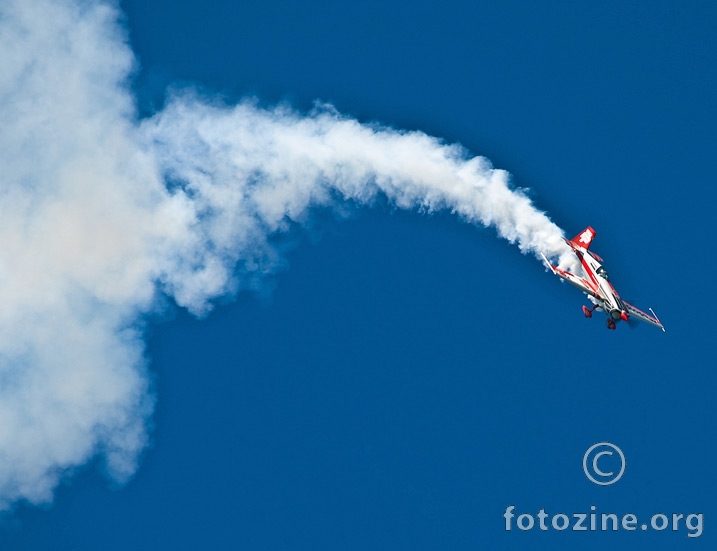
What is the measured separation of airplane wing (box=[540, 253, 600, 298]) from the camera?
207 feet

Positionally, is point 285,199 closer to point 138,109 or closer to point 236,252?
point 236,252

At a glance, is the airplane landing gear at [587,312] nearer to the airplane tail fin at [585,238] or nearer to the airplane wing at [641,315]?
the airplane wing at [641,315]

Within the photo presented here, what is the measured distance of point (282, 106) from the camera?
6694cm

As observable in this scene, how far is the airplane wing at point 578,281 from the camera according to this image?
207ft

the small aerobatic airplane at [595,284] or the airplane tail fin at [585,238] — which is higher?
the airplane tail fin at [585,238]

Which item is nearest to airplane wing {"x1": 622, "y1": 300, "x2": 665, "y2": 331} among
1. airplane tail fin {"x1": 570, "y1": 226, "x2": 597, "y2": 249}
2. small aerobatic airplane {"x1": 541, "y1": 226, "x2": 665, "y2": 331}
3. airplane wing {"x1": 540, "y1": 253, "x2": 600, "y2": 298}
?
small aerobatic airplane {"x1": 541, "y1": 226, "x2": 665, "y2": 331}

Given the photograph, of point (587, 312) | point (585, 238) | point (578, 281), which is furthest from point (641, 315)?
point (585, 238)

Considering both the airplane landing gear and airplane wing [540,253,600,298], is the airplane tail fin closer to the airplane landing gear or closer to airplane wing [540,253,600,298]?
airplane wing [540,253,600,298]

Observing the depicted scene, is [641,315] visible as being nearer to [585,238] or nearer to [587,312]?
[587,312]

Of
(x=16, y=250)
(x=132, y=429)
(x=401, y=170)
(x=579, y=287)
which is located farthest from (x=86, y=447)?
(x=579, y=287)

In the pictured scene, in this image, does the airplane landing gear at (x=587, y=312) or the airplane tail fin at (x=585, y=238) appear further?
the airplane tail fin at (x=585, y=238)

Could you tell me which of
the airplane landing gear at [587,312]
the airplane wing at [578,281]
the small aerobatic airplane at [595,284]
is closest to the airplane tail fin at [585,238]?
the small aerobatic airplane at [595,284]

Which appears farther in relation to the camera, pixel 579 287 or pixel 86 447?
pixel 86 447

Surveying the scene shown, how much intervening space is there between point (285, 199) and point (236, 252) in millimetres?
3140
